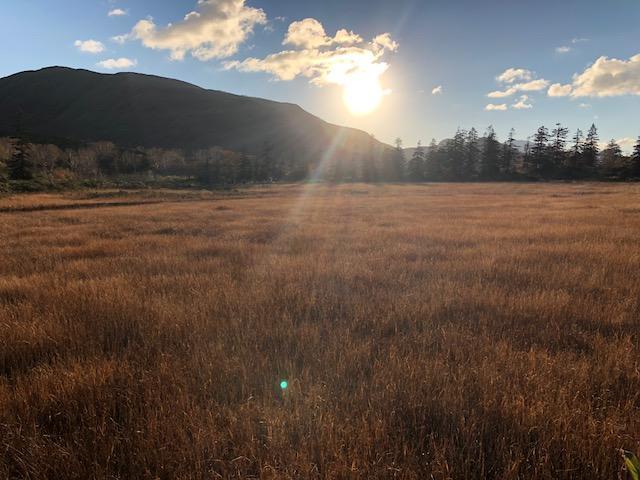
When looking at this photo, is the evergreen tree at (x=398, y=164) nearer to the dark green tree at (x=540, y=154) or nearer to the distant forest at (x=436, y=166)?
the distant forest at (x=436, y=166)

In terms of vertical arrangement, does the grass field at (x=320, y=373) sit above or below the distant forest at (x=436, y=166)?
below

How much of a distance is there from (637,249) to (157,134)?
22528 cm

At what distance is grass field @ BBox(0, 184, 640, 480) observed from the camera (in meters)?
2.30

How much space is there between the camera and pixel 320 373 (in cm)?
339

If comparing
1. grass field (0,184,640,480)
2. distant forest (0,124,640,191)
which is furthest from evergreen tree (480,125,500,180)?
grass field (0,184,640,480)

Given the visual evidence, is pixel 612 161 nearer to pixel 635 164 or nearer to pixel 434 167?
pixel 635 164

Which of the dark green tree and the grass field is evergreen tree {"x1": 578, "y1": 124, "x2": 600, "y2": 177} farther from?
the grass field

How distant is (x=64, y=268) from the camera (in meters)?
7.97

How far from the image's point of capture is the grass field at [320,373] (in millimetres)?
2299

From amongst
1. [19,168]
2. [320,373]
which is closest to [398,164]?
[19,168]

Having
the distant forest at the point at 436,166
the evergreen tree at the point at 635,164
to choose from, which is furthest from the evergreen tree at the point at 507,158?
the evergreen tree at the point at 635,164

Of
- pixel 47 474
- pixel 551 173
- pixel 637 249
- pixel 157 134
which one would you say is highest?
pixel 157 134

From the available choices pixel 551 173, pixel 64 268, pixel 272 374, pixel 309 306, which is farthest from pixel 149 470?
pixel 551 173

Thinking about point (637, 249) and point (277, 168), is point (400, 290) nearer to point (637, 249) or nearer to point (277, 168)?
point (637, 249)
